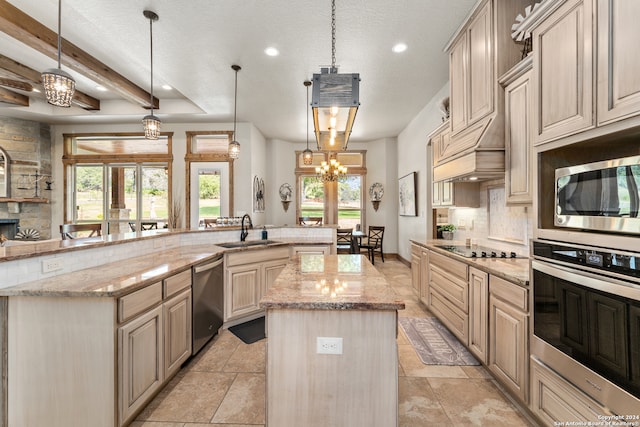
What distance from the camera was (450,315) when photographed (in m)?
2.76

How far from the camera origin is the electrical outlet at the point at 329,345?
4.27 feet

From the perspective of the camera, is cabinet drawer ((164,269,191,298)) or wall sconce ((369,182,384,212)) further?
wall sconce ((369,182,384,212))

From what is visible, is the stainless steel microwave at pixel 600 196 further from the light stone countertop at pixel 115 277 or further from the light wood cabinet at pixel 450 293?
the light stone countertop at pixel 115 277

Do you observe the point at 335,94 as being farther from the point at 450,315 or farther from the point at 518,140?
the point at 450,315

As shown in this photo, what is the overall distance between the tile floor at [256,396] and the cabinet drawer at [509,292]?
75cm

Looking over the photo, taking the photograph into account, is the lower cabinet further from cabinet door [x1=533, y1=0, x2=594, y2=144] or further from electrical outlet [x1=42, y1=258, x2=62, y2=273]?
cabinet door [x1=533, y1=0, x2=594, y2=144]

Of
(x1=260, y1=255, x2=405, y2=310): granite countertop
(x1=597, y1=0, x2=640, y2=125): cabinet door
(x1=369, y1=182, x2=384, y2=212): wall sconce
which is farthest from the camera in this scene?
(x1=369, y1=182, x2=384, y2=212): wall sconce

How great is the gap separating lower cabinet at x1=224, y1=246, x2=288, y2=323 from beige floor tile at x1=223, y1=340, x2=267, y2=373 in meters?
0.47

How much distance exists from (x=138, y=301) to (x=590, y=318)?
2.52 meters

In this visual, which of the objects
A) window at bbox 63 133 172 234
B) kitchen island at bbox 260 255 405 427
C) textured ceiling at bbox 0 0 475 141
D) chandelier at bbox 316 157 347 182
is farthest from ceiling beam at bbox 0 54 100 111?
kitchen island at bbox 260 255 405 427

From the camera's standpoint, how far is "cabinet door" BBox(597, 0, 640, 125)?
1.11m

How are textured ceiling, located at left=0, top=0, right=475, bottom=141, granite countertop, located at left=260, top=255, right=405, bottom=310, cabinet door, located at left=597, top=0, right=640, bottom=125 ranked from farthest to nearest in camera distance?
textured ceiling, located at left=0, top=0, right=475, bottom=141, granite countertop, located at left=260, top=255, right=405, bottom=310, cabinet door, located at left=597, top=0, right=640, bottom=125

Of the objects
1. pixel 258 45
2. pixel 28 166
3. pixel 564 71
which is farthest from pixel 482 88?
pixel 28 166

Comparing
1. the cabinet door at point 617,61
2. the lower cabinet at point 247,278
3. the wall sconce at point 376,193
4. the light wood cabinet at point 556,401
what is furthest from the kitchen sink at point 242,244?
the wall sconce at point 376,193
